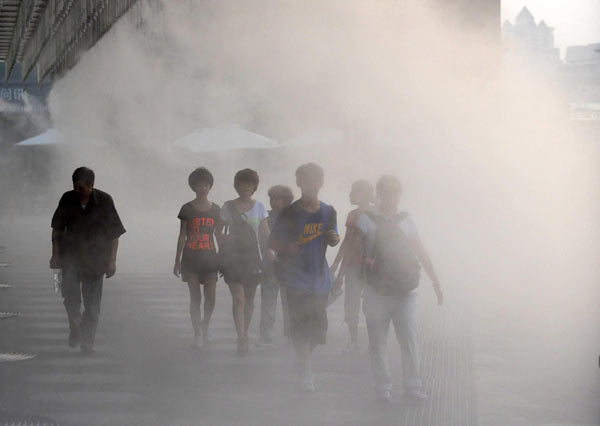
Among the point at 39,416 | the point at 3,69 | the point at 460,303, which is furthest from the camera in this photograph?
the point at 3,69

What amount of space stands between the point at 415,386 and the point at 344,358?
1.28 meters

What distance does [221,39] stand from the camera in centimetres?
1262

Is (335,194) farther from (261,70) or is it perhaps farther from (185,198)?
(185,198)

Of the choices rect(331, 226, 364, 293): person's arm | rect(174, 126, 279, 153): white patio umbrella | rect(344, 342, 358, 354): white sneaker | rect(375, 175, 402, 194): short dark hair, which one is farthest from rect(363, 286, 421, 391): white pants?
rect(174, 126, 279, 153): white patio umbrella

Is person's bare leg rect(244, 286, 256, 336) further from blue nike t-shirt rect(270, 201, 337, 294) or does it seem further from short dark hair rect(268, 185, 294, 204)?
blue nike t-shirt rect(270, 201, 337, 294)

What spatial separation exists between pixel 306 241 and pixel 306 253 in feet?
0.19

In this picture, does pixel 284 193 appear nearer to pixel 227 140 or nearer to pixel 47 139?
pixel 227 140

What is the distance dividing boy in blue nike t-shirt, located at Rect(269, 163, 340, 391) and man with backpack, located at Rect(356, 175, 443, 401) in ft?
0.92

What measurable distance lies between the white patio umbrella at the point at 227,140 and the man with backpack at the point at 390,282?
10.6 m

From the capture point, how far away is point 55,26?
50.8 feet

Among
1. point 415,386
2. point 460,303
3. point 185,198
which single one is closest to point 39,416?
point 415,386

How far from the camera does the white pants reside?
4.76 meters

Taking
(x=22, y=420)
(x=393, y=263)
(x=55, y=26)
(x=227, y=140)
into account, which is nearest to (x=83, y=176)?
(x=22, y=420)

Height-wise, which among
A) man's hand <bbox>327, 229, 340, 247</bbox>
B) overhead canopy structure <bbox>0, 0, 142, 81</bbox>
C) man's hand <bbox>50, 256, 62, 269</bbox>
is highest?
overhead canopy structure <bbox>0, 0, 142, 81</bbox>
